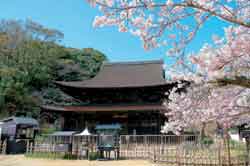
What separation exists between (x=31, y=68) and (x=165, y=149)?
69.4 ft

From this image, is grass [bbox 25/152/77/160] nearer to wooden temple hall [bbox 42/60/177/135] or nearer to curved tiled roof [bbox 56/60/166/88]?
wooden temple hall [bbox 42/60/177/135]

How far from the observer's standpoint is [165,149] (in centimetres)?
883

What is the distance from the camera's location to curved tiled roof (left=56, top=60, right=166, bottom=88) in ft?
59.0

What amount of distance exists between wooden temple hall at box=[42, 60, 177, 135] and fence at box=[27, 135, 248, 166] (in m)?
4.89

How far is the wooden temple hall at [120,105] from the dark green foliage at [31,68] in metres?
5.71

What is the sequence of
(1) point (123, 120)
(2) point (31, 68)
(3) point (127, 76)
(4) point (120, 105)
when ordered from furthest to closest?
(2) point (31, 68) → (3) point (127, 76) → (1) point (123, 120) → (4) point (120, 105)

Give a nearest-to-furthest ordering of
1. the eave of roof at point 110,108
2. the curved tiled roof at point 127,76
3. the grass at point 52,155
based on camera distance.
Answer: the grass at point 52,155 < the eave of roof at point 110,108 < the curved tiled roof at point 127,76

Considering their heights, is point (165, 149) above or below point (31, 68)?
below

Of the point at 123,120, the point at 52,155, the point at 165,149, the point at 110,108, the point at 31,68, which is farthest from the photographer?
the point at 31,68

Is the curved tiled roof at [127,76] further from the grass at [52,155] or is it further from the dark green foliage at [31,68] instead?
the grass at [52,155]

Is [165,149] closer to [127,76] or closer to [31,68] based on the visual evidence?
[127,76]

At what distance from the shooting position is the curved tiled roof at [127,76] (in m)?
18.0

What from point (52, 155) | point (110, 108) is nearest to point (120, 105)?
point (110, 108)

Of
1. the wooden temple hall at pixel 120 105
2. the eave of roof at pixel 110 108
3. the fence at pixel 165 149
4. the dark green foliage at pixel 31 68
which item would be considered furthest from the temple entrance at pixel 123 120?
the dark green foliage at pixel 31 68
